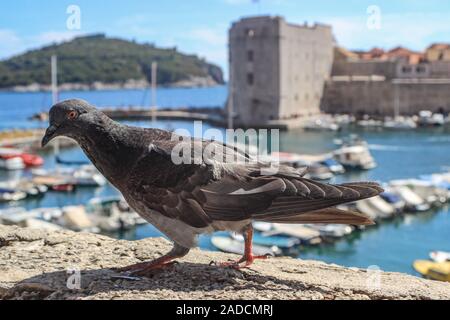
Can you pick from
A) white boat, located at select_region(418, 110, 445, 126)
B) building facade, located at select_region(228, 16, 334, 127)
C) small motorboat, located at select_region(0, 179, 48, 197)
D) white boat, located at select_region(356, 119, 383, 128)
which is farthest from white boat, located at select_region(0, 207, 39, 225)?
white boat, located at select_region(418, 110, 445, 126)

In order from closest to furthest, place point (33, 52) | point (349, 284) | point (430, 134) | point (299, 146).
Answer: point (349, 284)
point (299, 146)
point (430, 134)
point (33, 52)

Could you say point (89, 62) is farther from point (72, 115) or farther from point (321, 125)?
point (72, 115)

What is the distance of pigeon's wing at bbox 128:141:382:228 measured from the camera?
3.40m

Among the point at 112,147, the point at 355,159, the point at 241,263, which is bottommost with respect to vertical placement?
the point at 355,159

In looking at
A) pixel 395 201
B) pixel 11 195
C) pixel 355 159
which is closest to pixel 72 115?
pixel 395 201

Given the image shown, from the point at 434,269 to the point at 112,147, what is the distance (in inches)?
565

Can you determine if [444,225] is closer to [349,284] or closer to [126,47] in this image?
[349,284]

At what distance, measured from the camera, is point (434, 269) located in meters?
16.2

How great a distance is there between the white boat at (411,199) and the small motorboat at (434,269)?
26.3 ft

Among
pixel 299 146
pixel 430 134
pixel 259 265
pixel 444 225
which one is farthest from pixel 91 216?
pixel 430 134

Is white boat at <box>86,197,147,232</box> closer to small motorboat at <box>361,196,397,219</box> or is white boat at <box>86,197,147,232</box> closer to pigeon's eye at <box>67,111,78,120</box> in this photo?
small motorboat at <box>361,196,397,219</box>

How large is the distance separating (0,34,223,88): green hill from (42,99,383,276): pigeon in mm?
86783

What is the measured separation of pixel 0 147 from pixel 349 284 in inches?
1621
